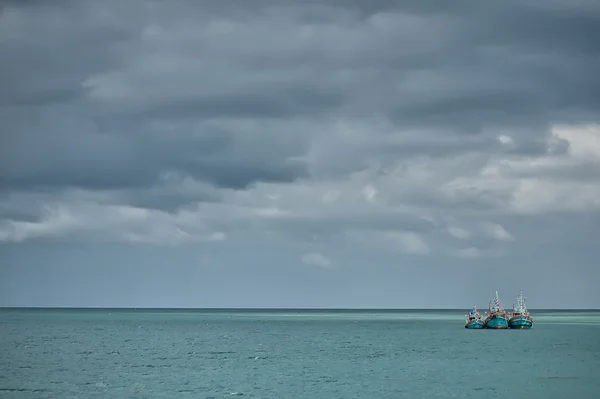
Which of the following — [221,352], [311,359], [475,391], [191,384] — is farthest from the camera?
[221,352]

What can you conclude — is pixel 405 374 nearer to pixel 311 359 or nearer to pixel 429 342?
pixel 311 359

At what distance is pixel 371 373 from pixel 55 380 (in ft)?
135

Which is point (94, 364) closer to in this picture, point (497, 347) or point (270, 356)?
point (270, 356)

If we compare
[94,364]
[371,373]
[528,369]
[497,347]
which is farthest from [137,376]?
[497,347]

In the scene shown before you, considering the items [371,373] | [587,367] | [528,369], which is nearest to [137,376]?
[371,373]

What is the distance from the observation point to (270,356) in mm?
145500

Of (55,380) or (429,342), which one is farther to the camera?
(429,342)

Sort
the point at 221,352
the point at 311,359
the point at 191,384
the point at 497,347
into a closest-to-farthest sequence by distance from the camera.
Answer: the point at 191,384, the point at 311,359, the point at 221,352, the point at 497,347

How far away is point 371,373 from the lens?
375 ft

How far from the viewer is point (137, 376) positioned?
354 feet

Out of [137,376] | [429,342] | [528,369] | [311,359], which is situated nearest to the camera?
[137,376]

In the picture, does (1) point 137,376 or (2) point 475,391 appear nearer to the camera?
(2) point 475,391

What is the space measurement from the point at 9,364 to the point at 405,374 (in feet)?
186

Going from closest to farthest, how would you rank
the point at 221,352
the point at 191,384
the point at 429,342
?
the point at 191,384, the point at 221,352, the point at 429,342
